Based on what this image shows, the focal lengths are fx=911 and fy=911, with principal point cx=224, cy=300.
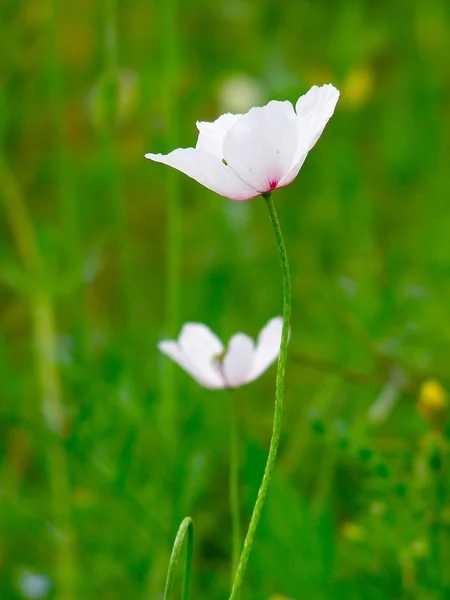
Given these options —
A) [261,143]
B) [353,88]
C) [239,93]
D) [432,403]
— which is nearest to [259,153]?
[261,143]

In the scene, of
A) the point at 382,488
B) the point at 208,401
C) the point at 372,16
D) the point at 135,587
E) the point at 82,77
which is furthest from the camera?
the point at 372,16

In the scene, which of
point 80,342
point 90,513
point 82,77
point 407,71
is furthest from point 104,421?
point 407,71

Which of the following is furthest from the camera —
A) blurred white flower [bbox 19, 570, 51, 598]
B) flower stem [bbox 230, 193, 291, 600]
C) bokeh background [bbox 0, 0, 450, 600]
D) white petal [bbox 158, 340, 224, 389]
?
blurred white flower [bbox 19, 570, 51, 598]

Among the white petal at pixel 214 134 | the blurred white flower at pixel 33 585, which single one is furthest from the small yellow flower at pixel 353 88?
the white petal at pixel 214 134

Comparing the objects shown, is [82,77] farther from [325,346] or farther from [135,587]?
[135,587]


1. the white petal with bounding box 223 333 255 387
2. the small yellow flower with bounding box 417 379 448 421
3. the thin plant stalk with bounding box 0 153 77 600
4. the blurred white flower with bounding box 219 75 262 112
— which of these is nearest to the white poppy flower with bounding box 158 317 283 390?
the white petal with bounding box 223 333 255 387

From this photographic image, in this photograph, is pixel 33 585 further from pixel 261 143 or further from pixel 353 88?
pixel 353 88

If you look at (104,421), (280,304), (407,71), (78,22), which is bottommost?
(104,421)

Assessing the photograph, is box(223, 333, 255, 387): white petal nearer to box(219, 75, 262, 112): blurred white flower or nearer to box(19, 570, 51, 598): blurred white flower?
box(19, 570, 51, 598): blurred white flower
